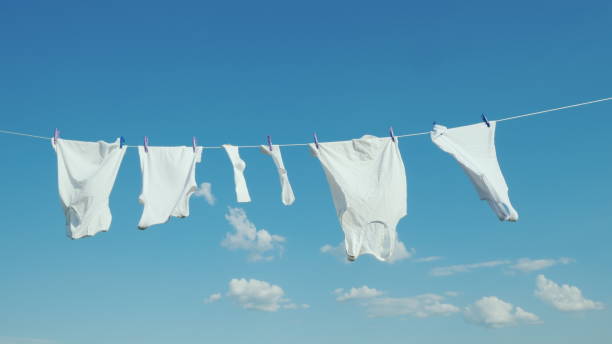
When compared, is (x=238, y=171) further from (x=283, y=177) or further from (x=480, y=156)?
(x=480, y=156)

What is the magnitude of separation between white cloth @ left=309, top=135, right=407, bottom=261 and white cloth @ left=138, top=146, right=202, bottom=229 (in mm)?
2542

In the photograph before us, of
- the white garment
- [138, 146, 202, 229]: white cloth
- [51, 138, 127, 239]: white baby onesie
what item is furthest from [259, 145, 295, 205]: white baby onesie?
[51, 138, 127, 239]: white baby onesie

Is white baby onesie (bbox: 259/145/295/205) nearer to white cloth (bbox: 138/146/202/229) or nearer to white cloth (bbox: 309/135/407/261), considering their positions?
white cloth (bbox: 309/135/407/261)

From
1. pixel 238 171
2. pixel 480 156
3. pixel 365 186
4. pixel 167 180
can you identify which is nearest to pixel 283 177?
pixel 238 171

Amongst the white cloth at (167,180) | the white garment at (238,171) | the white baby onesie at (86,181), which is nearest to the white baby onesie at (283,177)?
the white garment at (238,171)

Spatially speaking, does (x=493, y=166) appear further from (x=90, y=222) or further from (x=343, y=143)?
(x=90, y=222)

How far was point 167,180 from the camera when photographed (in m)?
11.2

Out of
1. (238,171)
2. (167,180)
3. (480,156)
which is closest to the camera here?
(480,156)

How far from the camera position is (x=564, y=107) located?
10242 millimetres

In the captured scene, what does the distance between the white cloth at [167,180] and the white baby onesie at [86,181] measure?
24.3 inches

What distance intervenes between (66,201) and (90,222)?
2.21 feet

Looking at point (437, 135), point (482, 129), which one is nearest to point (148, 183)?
point (437, 135)

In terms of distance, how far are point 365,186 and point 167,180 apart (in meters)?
4.01

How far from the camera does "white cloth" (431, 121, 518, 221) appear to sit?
1040cm
